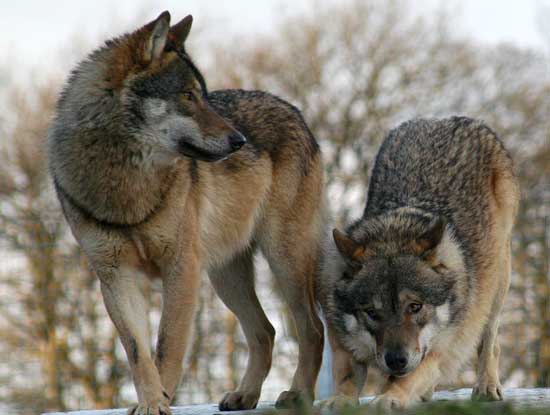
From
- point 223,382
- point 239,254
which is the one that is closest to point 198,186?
point 239,254

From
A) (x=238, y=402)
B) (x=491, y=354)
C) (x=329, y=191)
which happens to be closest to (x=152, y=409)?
(x=238, y=402)

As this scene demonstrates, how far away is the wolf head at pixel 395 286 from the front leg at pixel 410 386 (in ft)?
0.32

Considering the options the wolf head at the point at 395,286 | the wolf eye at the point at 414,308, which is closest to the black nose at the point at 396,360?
the wolf head at the point at 395,286

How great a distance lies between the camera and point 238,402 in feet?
22.6

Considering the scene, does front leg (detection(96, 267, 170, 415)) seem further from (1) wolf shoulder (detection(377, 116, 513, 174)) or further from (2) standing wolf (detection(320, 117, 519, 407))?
(1) wolf shoulder (detection(377, 116, 513, 174))

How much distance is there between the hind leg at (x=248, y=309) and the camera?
7.09m

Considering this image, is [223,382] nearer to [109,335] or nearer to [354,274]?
[109,335]

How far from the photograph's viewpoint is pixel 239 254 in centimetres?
729

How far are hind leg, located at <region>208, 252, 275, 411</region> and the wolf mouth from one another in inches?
58.2

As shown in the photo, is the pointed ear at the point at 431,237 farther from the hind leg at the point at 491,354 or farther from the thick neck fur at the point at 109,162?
the thick neck fur at the point at 109,162

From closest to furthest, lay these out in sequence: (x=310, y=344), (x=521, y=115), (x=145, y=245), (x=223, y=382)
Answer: (x=145, y=245) → (x=310, y=344) → (x=223, y=382) → (x=521, y=115)

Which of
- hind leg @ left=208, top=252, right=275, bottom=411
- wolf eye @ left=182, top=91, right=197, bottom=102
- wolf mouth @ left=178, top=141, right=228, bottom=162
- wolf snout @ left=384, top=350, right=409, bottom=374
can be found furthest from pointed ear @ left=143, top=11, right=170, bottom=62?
wolf snout @ left=384, top=350, right=409, bottom=374

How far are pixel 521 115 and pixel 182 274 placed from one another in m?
16.9

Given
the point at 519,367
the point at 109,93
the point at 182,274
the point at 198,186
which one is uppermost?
the point at 109,93
